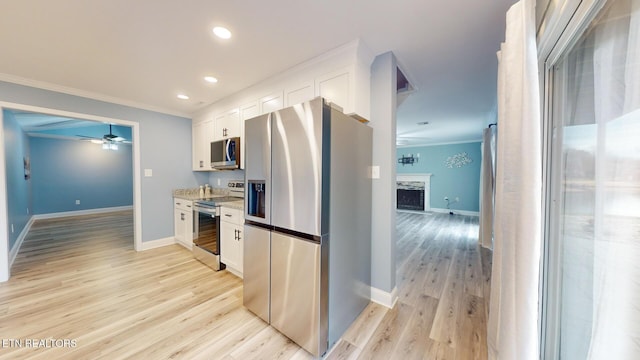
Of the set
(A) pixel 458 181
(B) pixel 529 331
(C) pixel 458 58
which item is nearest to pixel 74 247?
(B) pixel 529 331

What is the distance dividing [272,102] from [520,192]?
2386mm

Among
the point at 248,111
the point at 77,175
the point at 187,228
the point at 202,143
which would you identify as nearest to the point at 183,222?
the point at 187,228

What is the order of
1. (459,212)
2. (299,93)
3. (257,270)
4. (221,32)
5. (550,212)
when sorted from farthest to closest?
(459,212) → (299,93) → (257,270) → (221,32) → (550,212)

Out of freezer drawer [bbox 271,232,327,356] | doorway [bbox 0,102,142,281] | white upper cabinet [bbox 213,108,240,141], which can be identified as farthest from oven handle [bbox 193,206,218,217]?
freezer drawer [bbox 271,232,327,356]

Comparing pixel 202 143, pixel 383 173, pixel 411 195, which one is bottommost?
pixel 411 195

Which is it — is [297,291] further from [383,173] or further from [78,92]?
[78,92]

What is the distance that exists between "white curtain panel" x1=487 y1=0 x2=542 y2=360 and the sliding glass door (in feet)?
0.57

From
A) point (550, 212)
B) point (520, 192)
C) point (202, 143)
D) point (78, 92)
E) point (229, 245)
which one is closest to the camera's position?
point (520, 192)

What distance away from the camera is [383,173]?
2125 mm

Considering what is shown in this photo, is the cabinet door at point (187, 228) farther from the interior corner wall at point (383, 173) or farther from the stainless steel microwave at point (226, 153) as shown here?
the interior corner wall at point (383, 173)

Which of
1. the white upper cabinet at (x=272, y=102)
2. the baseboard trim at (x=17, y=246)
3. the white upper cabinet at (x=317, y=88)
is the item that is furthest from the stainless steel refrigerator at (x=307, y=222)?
the baseboard trim at (x=17, y=246)

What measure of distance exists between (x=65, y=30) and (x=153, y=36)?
64 centimetres

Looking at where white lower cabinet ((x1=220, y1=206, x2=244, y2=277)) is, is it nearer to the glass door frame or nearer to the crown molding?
the crown molding

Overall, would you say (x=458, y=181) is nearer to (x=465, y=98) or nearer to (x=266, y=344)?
(x=465, y=98)
